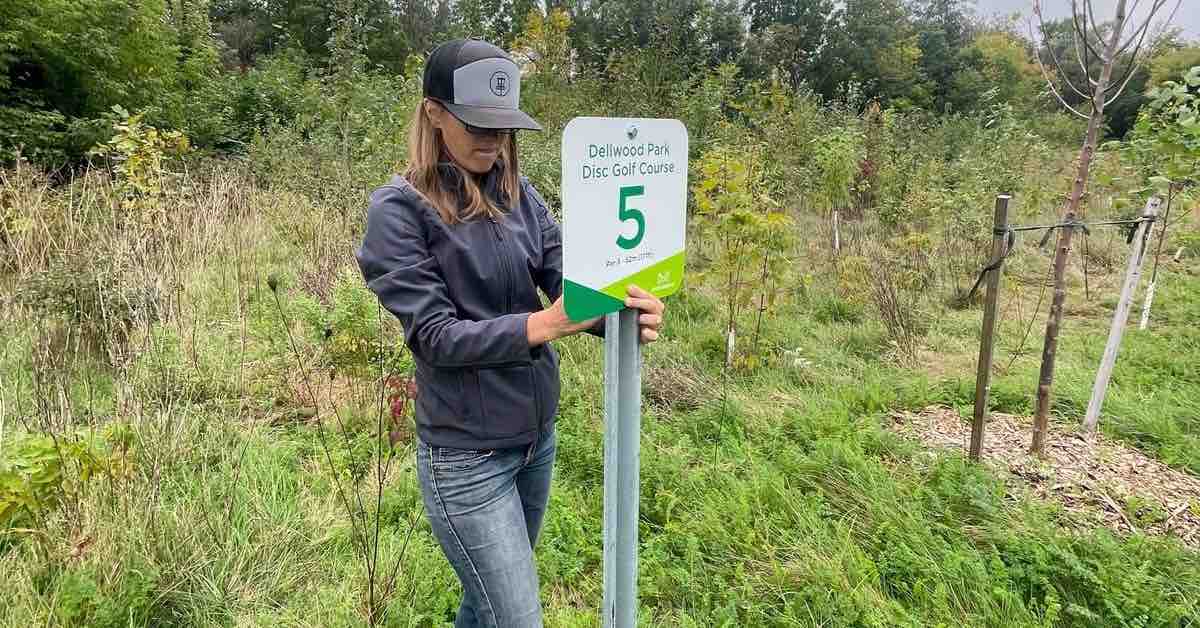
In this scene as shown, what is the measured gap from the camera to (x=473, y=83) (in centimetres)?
132

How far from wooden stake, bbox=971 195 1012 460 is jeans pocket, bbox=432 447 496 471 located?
2.32 meters

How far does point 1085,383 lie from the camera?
3994mm

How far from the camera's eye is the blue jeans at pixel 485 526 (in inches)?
55.1

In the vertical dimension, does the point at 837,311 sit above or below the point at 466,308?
below

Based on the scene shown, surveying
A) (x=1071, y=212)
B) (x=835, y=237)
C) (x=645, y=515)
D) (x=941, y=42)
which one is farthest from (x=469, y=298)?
(x=941, y=42)

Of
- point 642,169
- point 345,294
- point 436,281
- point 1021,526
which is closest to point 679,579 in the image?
point 1021,526

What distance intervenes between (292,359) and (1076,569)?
12.6 ft

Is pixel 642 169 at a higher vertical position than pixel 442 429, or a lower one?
higher

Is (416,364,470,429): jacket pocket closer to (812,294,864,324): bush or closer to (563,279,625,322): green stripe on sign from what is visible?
(563,279,625,322): green stripe on sign

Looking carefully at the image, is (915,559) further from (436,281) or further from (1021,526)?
(436,281)

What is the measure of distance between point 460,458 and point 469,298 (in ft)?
1.13

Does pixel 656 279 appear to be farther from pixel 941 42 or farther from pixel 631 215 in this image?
pixel 941 42

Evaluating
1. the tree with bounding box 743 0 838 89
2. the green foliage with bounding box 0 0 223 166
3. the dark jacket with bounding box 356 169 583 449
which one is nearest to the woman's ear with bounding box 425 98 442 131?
the dark jacket with bounding box 356 169 583 449

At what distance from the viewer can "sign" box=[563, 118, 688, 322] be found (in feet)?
3.11
